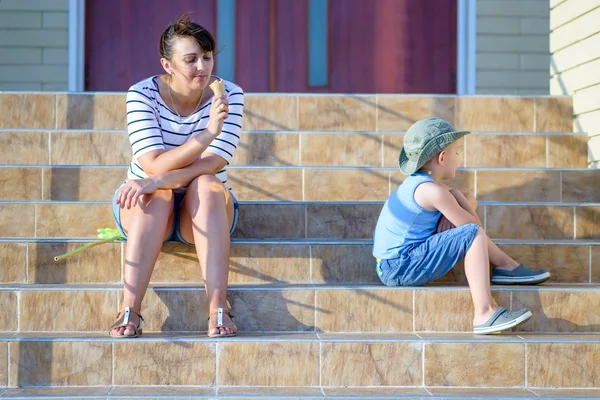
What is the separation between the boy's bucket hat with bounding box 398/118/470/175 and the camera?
11.1 ft

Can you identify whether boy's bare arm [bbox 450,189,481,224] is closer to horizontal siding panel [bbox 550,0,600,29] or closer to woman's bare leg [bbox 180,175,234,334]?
woman's bare leg [bbox 180,175,234,334]

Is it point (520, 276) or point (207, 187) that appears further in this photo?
point (520, 276)

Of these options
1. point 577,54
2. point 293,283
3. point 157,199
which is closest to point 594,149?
point 577,54

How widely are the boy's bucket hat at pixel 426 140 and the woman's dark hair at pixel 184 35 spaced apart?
0.89 m

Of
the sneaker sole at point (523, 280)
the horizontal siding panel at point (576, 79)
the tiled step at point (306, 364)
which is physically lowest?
the tiled step at point (306, 364)

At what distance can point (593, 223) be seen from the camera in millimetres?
3965

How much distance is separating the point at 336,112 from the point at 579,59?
1.50 m

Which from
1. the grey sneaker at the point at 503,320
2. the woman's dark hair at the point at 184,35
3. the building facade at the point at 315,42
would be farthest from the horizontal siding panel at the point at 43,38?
the grey sneaker at the point at 503,320

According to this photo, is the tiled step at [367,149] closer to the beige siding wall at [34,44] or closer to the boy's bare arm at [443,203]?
the boy's bare arm at [443,203]

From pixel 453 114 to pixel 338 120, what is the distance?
2.27 feet

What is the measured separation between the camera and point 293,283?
11.2 feet

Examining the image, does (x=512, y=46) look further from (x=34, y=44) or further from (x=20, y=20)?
(x=20, y=20)

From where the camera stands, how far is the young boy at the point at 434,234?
123 inches

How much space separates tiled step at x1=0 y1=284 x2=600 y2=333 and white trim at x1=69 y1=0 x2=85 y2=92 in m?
3.40
